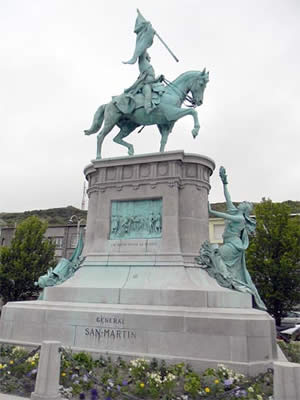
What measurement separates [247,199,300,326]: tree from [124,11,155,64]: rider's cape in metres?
16.7

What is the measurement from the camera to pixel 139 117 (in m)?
13.1

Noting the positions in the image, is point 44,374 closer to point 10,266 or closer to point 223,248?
point 223,248

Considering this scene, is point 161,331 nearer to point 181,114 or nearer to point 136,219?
point 136,219

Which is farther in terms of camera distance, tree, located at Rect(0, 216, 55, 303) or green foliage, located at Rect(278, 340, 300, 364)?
tree, located at Rect(0, 216, 55, 303)

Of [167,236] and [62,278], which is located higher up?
[167,236]

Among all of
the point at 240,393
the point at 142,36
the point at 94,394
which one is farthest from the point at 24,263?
the point at 240,393

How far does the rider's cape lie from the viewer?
43.3 feet

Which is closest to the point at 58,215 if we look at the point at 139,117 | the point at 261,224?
the point at 261,224

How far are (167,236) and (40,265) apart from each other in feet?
77.8

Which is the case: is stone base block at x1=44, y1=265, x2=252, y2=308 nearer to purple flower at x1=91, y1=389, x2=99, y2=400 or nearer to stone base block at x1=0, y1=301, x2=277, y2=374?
stone base block at x1=0, y1=301, x2=277, y2=374

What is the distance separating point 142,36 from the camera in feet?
44.1

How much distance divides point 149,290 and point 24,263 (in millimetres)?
24162

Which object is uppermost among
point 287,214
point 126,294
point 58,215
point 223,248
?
A: point 58,215

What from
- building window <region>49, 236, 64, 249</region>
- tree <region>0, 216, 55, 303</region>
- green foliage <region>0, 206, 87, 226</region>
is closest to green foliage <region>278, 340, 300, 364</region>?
tree <region>0, 216, 55, 303</region>
